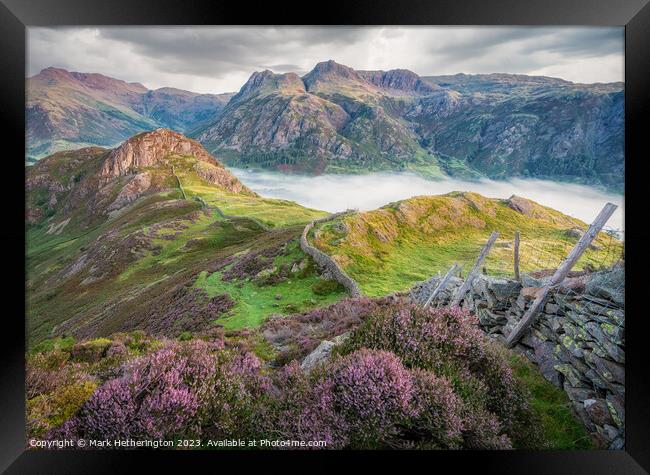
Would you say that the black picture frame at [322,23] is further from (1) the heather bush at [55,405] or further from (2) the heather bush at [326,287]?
(2) the heather bush at [326,287]

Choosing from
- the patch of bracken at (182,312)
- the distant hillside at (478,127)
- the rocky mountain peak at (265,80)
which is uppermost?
the rocky mountain peak at (265,80)

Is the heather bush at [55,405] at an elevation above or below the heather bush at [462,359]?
below

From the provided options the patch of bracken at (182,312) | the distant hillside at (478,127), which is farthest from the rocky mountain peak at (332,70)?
the patch of bracken at (182,312)

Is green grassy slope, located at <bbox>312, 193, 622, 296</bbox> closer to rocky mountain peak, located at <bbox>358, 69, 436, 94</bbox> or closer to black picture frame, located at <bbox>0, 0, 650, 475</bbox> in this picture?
black picture frame, located at <bbox>0, 0, 650, 475</bbox>

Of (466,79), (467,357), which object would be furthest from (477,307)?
(466,79)

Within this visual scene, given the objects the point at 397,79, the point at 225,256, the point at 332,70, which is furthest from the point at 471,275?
the point at 225,256

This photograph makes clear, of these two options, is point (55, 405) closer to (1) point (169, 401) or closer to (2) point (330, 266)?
(1) point (169, 401)

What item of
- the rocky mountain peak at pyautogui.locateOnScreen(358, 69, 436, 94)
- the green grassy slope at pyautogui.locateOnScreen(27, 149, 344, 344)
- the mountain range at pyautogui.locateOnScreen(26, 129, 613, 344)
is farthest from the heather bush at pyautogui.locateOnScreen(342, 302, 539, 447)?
the green grassy slope at pyautogui.locateOnScreen(27, 149, 344, 344)
